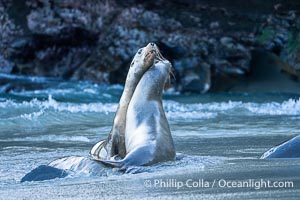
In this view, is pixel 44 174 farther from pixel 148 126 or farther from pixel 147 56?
pixel 147 56

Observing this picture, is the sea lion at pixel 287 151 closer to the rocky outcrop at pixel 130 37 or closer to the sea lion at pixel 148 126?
the sea lion at pixel 148 126

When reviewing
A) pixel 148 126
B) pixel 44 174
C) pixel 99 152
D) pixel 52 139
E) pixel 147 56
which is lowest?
pixel 52 139

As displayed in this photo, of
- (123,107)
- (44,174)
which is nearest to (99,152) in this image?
(123,107)

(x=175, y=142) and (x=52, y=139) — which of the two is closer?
(x=175, y=142)

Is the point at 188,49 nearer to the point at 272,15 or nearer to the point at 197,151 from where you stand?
the point at 272,15

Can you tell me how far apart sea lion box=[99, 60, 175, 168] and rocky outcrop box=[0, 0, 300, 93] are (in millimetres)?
12600

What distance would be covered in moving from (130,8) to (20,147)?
38.4ft

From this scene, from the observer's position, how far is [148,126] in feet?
19.0

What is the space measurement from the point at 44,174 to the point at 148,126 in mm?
1000

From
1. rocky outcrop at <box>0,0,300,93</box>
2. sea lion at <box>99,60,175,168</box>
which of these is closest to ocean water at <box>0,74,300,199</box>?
sea lion at <box>99,60,175,168</box>

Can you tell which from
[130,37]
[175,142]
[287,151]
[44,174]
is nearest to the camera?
[44,174]

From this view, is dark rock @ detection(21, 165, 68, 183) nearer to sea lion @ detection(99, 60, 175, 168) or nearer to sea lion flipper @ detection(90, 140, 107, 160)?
sea lion @ detection(99, 60, 175, 168)

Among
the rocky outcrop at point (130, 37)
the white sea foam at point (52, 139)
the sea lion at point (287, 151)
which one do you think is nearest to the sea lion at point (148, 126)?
→ the sea lion at point (287, 151)

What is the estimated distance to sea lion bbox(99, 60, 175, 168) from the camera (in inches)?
214
